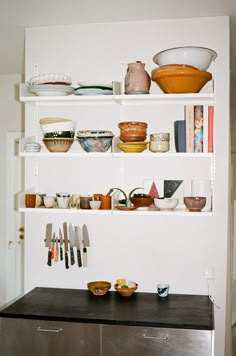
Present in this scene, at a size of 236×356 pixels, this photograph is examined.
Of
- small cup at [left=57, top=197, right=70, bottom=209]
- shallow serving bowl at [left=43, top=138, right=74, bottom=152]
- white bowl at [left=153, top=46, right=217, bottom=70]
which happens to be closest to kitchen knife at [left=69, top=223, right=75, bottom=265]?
small cup at [left=57, top=197, right=70, bottom=209]

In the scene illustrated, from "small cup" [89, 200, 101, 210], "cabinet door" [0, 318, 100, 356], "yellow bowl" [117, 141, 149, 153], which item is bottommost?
"cabinet door" [0, 318, 100, 356]

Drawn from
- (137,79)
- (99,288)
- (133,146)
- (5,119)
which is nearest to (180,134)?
(133,146)

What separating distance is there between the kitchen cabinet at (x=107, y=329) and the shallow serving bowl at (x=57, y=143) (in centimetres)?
95

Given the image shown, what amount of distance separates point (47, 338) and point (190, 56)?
1.79 meters

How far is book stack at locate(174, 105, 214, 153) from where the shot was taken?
2.78 metres

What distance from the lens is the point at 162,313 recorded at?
2551 mm

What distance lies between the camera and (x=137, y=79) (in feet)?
9.21

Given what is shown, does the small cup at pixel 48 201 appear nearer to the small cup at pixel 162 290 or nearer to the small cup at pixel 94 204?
the small cup at pixel 94 204

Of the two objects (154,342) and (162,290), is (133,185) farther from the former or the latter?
(154,342)

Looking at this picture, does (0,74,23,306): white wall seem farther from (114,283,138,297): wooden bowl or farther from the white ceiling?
(114,283,138,297): wooden bowl

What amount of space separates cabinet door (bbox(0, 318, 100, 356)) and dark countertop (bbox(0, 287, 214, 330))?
38 mm

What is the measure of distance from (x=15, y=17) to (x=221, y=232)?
190 centimetres

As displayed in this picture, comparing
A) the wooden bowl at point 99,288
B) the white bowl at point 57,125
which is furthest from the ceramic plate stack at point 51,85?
the wooden bowl at point 99,288

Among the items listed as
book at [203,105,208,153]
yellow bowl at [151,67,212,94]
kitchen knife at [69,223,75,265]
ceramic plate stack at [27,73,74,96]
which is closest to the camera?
yellow bowl at [151,67,212,94]
